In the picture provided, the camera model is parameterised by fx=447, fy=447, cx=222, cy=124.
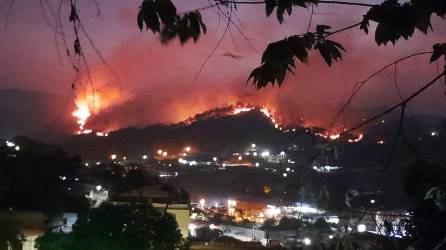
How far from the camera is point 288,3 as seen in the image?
6.46ft

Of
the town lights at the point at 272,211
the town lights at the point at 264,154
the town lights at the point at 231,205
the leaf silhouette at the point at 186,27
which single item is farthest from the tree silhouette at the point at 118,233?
the town lights at the point at 264,154

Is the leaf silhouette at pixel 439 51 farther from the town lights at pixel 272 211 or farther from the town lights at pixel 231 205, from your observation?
the town lights at pixel 231 205

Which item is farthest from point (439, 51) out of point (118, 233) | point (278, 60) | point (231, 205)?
point (231, 205)

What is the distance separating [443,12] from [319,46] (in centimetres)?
54

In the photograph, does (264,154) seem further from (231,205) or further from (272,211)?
(272,211)

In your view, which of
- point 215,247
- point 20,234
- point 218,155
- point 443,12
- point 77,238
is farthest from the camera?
point 218,155

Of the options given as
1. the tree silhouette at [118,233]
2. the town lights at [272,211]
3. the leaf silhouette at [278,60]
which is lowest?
the tree silhouette at [118,233]

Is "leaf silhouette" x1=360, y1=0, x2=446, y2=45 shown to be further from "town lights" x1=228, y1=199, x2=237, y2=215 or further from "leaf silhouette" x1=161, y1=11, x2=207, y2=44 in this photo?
"town lights" x1=228, y1=199, x2=237, y2=215

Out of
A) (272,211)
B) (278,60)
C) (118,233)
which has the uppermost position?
(272,211)

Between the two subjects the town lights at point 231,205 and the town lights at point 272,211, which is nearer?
the town lights at point 272,211

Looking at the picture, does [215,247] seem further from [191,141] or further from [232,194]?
[191,141]

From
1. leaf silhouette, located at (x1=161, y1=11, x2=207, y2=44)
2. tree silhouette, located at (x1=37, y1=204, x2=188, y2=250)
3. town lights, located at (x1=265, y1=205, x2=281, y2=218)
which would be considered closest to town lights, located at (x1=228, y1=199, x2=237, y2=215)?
town lights, located at (x1=265, y1=205, x2=281, y2=218)

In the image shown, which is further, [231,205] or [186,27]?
[231,205]

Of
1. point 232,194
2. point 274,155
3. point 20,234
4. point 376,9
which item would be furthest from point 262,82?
point 274,155
